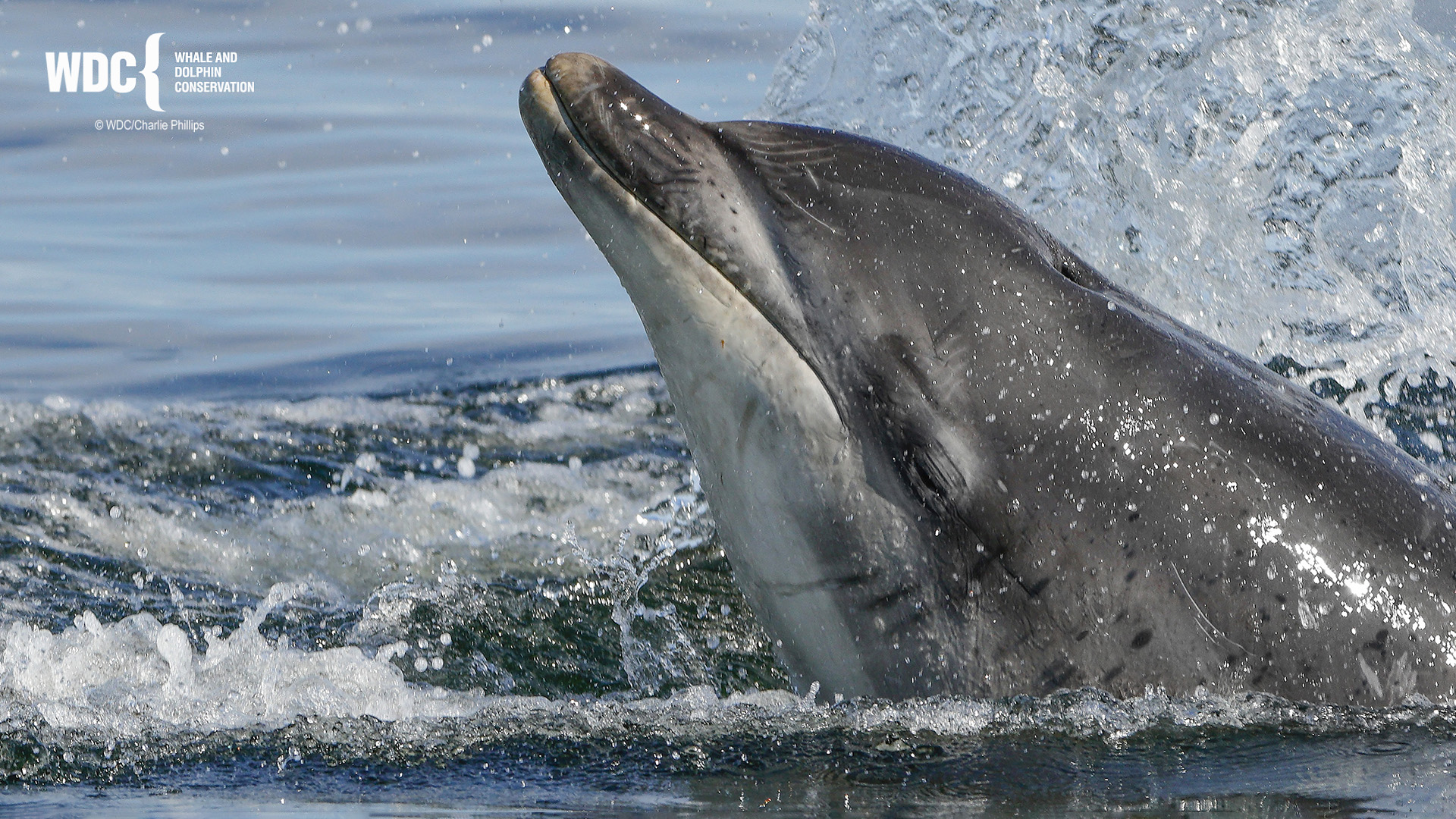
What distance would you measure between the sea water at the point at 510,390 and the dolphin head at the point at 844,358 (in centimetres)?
29

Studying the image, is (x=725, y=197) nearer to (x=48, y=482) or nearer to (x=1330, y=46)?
(x=48, y=482)

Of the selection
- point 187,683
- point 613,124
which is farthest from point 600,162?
point 187,683

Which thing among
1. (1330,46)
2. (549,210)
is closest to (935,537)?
(1330,46)

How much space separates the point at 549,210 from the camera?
17.6 meters

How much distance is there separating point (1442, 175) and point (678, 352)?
30.9 feet

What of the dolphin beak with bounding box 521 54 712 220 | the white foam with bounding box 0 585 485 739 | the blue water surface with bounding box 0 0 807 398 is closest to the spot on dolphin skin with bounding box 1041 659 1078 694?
the dolphin beak with bounding box 521 54 712 220

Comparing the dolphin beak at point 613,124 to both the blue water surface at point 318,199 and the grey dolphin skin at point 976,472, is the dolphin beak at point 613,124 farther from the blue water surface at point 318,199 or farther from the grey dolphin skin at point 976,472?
the blue water surface at point 318,199

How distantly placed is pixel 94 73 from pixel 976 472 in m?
18.9

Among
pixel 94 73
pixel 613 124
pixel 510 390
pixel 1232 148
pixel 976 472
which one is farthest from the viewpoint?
pixel 94 73

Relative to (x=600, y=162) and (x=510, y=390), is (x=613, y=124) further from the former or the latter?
(x=510, y=390)

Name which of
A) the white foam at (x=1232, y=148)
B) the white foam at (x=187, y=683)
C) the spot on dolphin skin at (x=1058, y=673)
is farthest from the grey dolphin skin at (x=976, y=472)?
the white foam at (x=1232, y=148)

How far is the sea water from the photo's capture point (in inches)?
166

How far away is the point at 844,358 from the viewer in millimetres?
4344

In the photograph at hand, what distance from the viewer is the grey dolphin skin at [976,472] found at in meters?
4.32
